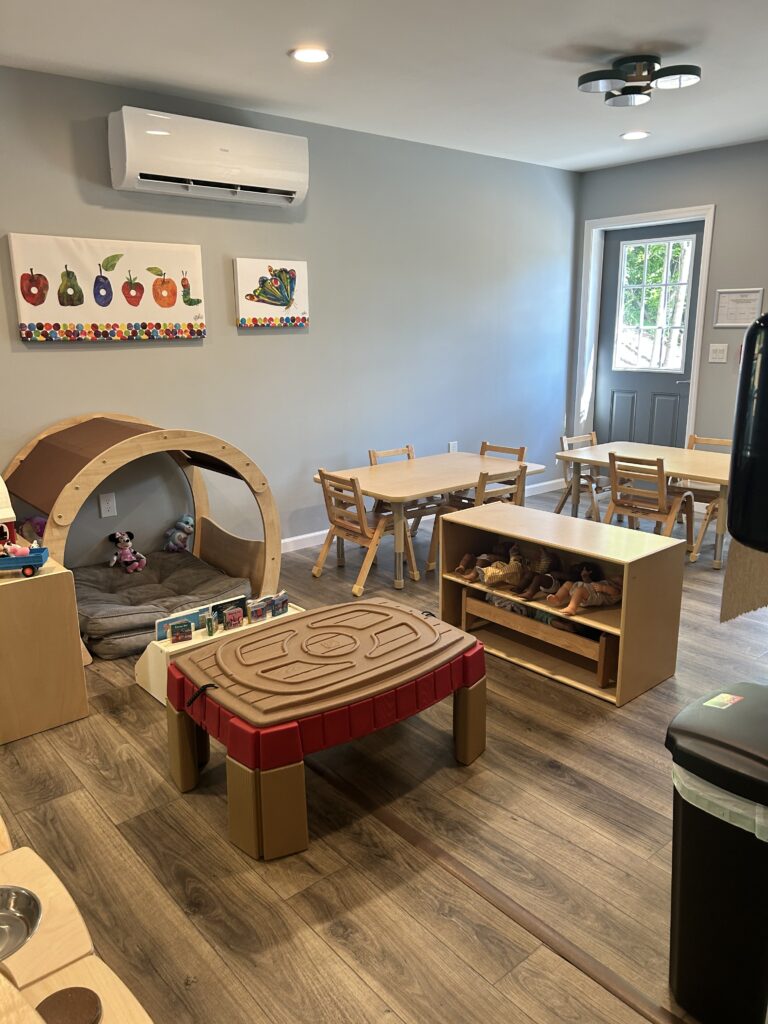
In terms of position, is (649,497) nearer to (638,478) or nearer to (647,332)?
(638,478)

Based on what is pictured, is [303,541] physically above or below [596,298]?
below

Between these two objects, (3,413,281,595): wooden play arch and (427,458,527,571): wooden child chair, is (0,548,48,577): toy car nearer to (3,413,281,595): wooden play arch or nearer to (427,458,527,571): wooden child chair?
(3,413,281,595): wooden play arch

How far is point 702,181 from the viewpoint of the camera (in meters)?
5.23

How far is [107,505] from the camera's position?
12.7 ft

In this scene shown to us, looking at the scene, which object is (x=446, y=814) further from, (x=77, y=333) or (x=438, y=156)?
(x=438, y=156)

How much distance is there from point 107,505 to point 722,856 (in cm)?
333

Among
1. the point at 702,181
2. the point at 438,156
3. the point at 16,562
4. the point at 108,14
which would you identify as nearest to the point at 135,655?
the point at 16,562

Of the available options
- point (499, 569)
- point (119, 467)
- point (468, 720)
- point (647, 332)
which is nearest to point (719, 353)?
point (647, 332)

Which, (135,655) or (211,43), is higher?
(211,43)

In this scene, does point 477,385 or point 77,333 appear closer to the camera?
point 77,333

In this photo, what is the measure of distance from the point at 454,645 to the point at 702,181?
177 inches

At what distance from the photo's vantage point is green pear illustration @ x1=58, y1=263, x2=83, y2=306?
3484 millimetres

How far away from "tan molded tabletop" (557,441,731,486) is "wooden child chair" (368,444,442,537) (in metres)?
0.96

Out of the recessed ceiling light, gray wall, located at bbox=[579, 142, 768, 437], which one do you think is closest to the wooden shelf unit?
the recessed ceiling light
